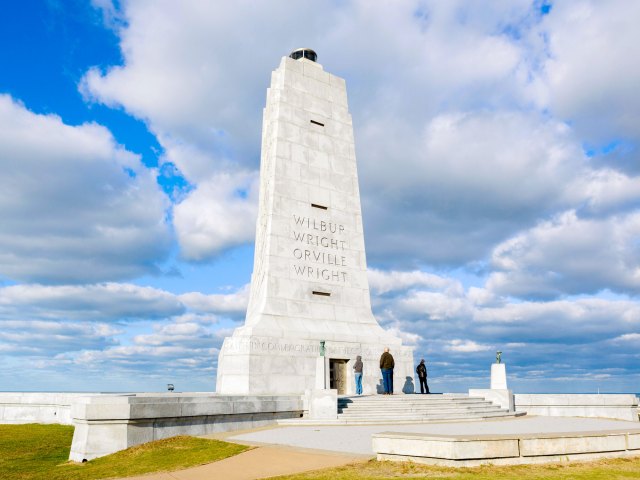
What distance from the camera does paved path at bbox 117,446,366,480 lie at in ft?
34.2

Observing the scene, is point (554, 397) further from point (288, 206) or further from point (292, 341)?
point (288, 206)

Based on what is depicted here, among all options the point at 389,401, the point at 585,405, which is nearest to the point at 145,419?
the point at 389,401

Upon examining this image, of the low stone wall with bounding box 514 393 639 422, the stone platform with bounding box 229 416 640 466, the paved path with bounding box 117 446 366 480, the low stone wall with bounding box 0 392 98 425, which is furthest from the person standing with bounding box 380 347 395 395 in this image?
the low stone wall with bounding box 0 392 98 425

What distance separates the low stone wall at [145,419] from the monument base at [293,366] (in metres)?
4.21

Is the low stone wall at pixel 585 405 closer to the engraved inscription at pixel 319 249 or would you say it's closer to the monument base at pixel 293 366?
the monument base at pixel 293 366

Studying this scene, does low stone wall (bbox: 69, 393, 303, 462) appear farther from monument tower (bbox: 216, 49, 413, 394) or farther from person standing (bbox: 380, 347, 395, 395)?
person standing (bbox: 380, 347, 395, 395)

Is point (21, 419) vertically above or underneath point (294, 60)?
underneath

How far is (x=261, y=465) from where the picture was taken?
1116 centimetres

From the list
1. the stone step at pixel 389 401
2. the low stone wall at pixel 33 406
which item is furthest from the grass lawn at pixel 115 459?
the stone step at pixel 389 401

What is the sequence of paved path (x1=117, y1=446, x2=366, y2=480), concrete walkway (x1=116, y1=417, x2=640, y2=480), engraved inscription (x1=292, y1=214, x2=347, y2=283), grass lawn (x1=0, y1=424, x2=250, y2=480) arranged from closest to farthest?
paved path (x1=117, y1=446, x2=366, y2=480)
concrete walkway (x1=116, y1=417, x2=640, y2=480)
grass lawn (x1=0, y1=424, x2=250, y2=480)
engraved inscription (x1=292, y1=214, x2=347, y2=283)

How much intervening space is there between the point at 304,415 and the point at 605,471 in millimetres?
11935

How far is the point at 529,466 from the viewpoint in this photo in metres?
9.98

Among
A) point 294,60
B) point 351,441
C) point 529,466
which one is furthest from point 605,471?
point 294,60

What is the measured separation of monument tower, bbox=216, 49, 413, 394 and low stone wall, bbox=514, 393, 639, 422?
5905mm
